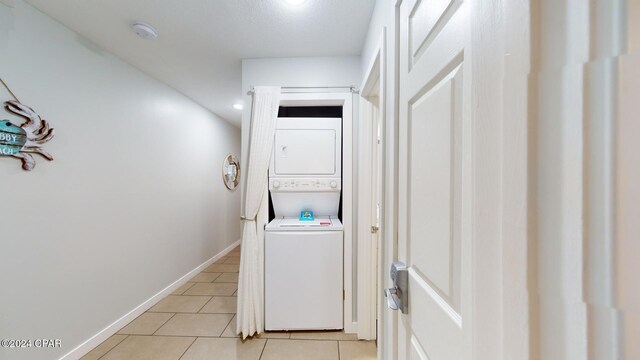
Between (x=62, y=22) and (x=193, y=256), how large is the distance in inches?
109

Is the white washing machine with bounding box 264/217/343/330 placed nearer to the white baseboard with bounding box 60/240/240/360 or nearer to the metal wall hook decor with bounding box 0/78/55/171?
the white baseboard with bounding box 60/240/240/360

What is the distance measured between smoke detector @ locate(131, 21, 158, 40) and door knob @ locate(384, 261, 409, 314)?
2375 mm

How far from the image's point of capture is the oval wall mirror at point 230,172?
14.4ft

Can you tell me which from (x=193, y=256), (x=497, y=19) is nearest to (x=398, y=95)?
(x=497, y=19)

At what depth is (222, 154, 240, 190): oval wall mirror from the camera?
4378 millimetres

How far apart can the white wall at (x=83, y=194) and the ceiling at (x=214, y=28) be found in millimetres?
231

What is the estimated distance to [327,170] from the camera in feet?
7.26

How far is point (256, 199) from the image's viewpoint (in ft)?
6.89

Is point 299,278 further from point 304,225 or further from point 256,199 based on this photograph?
point 256,199

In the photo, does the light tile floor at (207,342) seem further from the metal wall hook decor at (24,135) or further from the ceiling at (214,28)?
the ceiling at (214,28)

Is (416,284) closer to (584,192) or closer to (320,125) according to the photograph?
(584,192)

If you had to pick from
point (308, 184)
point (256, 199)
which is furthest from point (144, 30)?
point (308, 184)

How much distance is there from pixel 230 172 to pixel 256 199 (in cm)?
279

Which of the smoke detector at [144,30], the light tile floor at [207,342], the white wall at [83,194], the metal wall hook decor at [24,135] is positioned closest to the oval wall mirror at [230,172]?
the white wall at [83,194]
